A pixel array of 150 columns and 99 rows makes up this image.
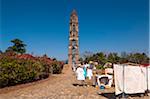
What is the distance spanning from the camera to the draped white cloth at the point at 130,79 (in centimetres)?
1225

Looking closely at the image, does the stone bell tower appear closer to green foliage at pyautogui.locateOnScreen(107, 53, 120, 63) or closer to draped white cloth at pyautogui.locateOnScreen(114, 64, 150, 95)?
green foliage at pyautogui.locateOnScreen(107, 53, 120, 63)

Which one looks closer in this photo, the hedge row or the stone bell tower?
the hedge row

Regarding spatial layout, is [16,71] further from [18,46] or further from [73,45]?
Answer: [73,45]

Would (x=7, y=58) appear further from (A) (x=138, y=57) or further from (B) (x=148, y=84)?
(A) (x=138, y=57)

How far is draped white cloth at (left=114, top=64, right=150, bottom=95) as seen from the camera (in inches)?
482

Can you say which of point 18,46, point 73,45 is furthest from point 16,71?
point 73,45

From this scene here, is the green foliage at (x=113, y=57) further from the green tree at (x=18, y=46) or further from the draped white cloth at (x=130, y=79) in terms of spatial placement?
the draped white cloth at (x=130, y=79)

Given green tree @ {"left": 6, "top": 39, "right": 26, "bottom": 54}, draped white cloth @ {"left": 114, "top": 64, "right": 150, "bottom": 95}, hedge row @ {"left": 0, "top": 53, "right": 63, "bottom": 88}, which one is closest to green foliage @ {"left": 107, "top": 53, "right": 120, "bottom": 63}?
green tree @ {"left": 6, "top": 39, "right": 26, "bottom": 54}

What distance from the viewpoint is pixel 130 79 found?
12523mm

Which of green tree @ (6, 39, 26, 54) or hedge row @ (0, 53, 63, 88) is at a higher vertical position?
green tree @ (6, 39, 26, 54)

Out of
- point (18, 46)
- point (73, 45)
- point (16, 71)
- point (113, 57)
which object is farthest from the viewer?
point (113, 57)

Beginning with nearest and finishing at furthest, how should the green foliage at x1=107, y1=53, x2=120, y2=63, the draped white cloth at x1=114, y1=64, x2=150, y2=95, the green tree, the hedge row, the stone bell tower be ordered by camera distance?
1. the draped white cloth at x1=114, y1=64, x2=150, y2=95
2. the hedge row
3. the green tree
4. the stone bell tower
5. the green foliage at x1=107, y1=53, x2=120, y2=63

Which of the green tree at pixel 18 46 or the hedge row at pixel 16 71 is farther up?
the green tree at pixel 18 46

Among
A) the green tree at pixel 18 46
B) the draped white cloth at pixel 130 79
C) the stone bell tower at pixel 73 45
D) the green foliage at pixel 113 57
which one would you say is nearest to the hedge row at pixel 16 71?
the draped white cloth at pixel 130 79
